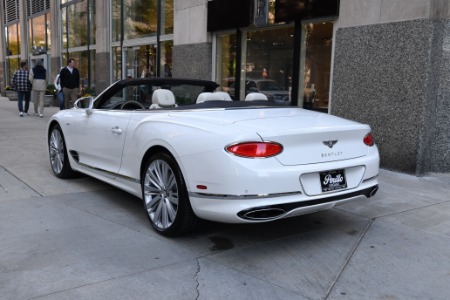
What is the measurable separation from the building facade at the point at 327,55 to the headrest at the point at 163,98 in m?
3.59

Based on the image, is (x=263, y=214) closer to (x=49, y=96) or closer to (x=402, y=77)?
(x=402, y=77)

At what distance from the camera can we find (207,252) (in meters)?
3.88

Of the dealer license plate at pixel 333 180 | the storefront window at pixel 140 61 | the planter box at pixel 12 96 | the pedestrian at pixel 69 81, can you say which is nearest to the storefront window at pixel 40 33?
the planter box at pixel 12 96

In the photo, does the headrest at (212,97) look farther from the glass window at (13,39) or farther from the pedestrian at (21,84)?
the glass window at (13,39)

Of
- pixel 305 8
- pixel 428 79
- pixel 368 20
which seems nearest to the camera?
pixel 428 79

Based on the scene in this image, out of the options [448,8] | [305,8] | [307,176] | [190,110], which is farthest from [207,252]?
[305,8]

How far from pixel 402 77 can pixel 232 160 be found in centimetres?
427

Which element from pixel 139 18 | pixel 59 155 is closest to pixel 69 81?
pixel 139 18

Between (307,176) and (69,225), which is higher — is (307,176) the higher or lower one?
the higher one

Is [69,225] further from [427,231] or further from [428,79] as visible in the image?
[428,79]

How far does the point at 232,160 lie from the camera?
138 inches

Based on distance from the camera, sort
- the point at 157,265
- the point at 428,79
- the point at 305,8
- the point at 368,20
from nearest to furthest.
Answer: the point at 157,265
the point at 428,79
the point at 368,20
the point at 305,8

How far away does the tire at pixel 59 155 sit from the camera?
626 cm

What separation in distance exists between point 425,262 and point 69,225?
10.4 ft
